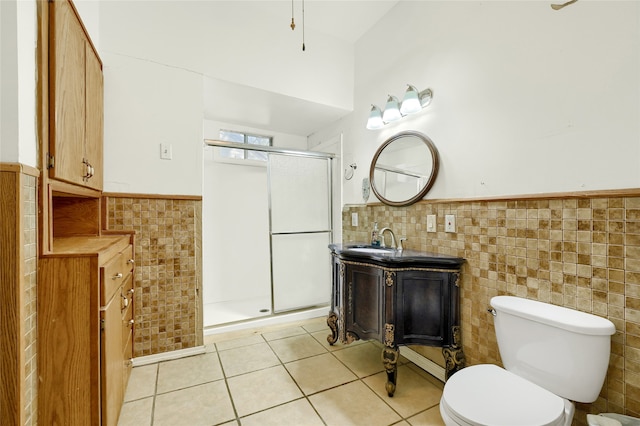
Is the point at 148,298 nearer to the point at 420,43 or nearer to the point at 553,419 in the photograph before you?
the point at 553,419

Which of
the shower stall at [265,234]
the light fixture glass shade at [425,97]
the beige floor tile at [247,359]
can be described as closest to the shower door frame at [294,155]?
the shower stall at [265,234]

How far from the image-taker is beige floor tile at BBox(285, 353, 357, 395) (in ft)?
5.60

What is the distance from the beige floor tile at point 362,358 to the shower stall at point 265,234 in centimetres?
88

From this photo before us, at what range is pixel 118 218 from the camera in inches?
73.5

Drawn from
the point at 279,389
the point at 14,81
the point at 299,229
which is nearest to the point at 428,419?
the point at 279,389

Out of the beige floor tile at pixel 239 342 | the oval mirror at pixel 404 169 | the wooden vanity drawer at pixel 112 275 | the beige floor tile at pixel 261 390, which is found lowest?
the beige floor tile at pixel 239 342

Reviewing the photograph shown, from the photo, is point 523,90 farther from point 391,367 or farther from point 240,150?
point 240,150

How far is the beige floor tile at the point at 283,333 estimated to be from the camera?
2373 millimetres

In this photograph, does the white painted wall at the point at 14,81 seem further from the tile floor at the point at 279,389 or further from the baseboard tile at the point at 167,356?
the baseboard tile at the point at 167,356

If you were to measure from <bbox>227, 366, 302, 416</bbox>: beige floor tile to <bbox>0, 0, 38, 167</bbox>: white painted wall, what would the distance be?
1525 millimetres

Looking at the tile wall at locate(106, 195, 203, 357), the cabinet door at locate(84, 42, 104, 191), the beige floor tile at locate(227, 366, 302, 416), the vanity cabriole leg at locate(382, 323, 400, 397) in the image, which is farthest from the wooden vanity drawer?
the vanity cabriole leg at locate(382, 323, 400, 397)

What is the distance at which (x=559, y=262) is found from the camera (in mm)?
1256

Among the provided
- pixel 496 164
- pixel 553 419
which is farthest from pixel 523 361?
pixel 496 164

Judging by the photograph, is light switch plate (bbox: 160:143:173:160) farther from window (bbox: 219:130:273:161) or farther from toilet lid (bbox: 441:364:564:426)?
toilet lid (bbox: 441:364:564:426)
